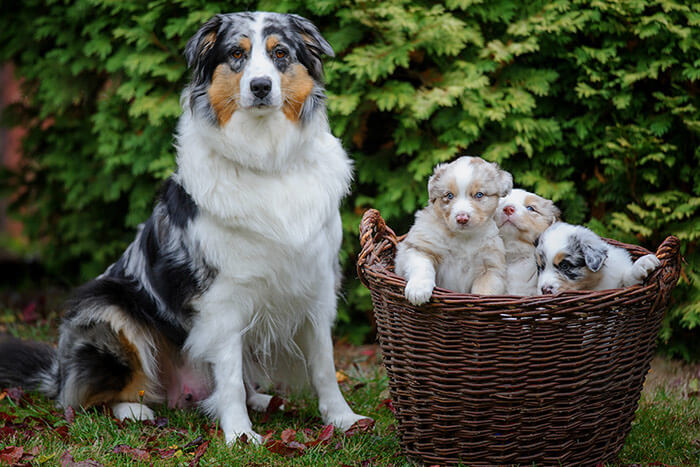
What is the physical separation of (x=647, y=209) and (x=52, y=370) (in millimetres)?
3579

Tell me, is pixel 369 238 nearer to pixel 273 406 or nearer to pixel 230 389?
pixel 230 389

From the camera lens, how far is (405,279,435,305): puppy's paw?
2656 mm

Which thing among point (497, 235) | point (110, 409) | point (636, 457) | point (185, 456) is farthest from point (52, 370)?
point (636, 457)

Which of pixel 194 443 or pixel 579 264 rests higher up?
pixel 579 264

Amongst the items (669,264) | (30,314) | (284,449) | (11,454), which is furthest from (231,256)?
(30,314)

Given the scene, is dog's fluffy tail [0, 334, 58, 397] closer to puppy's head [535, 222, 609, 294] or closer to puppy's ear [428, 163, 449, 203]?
puppy's ear [428, 163, 449, 203]

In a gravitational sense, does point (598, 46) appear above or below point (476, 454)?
above

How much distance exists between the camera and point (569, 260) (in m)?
2.94

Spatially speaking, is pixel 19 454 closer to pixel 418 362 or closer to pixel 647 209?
pixel 418 362

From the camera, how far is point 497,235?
3211mm

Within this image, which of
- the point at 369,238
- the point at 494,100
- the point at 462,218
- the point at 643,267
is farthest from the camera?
the point at 494,100

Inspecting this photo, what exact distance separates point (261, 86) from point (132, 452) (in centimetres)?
166

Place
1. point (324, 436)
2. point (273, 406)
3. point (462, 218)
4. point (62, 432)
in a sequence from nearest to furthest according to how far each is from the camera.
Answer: point (462, 218) → point (324, 436) → point (62, 432) → point (273, 406)

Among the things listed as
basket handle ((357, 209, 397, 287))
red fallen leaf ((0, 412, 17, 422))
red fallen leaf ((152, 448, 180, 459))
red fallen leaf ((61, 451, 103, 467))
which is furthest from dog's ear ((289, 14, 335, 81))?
red fallen leaf ((0, 412, 17, 422))
